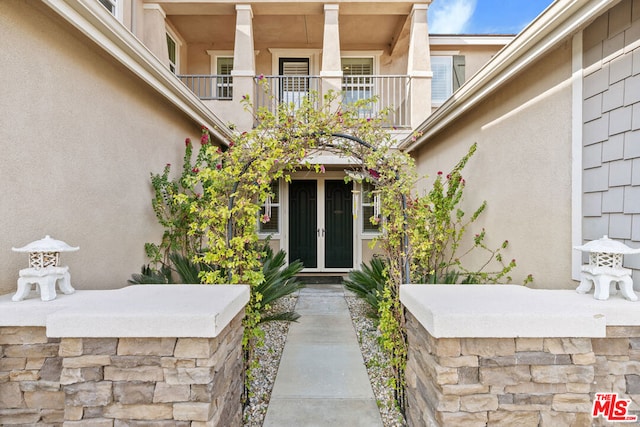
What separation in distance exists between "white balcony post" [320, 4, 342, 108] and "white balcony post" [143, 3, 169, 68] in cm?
326

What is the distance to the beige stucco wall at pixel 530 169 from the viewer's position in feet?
9.71

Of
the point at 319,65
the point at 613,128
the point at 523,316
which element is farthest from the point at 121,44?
the point at 319,65

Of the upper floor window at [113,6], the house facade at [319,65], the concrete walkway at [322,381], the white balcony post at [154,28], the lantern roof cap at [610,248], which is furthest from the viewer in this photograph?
the house facade at [319,65]

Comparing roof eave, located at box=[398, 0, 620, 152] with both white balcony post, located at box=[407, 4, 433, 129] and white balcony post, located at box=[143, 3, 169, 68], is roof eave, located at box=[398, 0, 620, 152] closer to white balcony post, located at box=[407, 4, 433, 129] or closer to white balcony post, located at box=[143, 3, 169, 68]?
white balcony post, located at box=[407, 4, 433, 129]

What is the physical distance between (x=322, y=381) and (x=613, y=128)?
10.6ft

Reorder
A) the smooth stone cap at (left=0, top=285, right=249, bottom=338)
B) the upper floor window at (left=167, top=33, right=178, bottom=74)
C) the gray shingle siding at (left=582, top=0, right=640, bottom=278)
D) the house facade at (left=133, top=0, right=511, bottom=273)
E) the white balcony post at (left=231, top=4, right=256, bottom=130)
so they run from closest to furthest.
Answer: the smooth stone cap at (left=0, top=285, right=249, bottom=338), the gray shingle siding at (left=582, top=0, right=640, bottom=278), the white balcony post at (left=231, top=4, right=256, bottom=130), the house facade at (left=133, top=0, right=511, bottom=273), the upper floor window at (left=167, top=33, right=178, bottom=74)

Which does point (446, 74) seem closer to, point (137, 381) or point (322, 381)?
point (322, 381)

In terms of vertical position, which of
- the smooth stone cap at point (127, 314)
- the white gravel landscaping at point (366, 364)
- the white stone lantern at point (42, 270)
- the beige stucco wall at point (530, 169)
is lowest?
the white gravel landscaping at point (366, 364)

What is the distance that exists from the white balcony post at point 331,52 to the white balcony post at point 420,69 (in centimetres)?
155

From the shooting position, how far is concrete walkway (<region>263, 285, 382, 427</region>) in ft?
9.50

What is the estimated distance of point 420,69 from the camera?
7273 millimetres

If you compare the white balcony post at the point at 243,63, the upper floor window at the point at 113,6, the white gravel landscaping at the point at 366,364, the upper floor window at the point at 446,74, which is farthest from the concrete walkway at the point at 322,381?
the upper floor window at the point at 446,74

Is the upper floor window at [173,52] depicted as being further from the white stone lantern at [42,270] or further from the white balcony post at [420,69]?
the white stone lantern at [42,270]

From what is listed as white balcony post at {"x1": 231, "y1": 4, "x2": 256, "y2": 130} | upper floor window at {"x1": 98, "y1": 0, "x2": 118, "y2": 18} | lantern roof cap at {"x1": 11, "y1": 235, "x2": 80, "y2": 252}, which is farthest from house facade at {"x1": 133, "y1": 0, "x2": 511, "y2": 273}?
lantern roof cap at {"x1": 11, "y1": 235, "x2": 80, "y2": 252}
